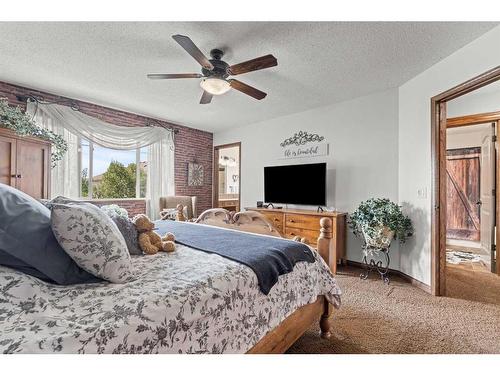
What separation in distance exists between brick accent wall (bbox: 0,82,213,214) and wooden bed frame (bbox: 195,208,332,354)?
2706 mm

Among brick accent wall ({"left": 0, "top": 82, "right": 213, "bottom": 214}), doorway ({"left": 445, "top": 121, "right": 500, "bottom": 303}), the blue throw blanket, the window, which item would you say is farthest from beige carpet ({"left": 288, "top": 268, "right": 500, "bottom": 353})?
the window

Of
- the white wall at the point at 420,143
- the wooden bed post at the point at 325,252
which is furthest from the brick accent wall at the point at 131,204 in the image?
the white wall at the point at 420,143

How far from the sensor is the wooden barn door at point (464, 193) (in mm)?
4707

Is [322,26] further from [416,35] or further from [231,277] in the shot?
[231,277]

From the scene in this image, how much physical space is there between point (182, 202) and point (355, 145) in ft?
10.5

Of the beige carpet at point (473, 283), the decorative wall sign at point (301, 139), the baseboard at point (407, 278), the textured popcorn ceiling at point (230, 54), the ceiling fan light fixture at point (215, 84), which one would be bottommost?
the beige carpet at point (473, 283)

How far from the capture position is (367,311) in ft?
7.34

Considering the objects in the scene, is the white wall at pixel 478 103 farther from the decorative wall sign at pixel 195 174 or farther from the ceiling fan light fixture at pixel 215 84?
the decorative wall sign at pixel 195 174

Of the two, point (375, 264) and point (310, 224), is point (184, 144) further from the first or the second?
point (375, 264)

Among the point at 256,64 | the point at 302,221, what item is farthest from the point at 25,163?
the point at 302,221

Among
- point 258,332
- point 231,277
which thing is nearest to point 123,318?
point 231,277

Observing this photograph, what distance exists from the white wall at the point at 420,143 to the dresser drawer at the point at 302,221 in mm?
1103

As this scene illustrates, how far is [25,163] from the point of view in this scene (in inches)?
107
